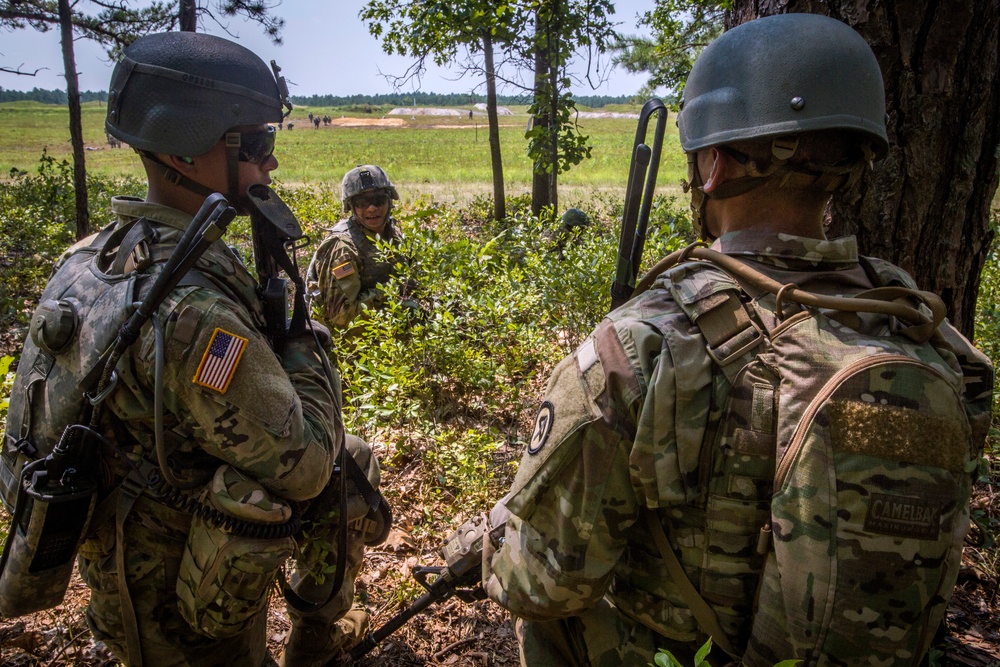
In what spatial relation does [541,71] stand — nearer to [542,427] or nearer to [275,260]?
[275,260]

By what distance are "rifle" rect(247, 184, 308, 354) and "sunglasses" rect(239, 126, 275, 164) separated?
116mm

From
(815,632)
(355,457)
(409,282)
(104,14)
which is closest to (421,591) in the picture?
(355,457)

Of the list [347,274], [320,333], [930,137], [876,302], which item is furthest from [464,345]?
[876,302]

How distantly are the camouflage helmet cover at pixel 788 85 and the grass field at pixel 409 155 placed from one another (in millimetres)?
11182

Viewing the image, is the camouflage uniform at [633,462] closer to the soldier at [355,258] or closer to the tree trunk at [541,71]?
the soldier at [355,258]

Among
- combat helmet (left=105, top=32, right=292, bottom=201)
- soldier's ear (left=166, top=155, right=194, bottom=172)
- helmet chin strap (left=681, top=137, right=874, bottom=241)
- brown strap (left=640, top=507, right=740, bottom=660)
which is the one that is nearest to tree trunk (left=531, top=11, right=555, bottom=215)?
combat helmet (left=105, top=32, right=292, bottom=201)

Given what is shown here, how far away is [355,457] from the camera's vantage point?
279 cm

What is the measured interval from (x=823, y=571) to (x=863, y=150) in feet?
3.19

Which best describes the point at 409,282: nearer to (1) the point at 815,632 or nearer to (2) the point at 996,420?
(2) the point at 996,420

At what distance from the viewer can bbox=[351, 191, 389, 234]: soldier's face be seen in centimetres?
625

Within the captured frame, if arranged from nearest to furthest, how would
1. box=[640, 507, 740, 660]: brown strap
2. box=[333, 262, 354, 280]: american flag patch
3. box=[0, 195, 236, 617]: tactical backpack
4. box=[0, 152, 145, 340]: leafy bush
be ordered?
1. box=[640, 507, 740, 660]: brown strap
2. box=[0, 195, 236, 617]: tactical backpack
3. box=[333, 262, 354, 280]: american flag patch
4. box=[0, 152, 145, 340]: leafy bush

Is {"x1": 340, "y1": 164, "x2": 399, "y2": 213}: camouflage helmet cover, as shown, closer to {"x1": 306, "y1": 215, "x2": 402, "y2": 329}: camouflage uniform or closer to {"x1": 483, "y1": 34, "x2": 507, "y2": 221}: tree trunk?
{"x1": 306, "y1": 215, "x2": 402, "y2": 329}: camouflage uniform

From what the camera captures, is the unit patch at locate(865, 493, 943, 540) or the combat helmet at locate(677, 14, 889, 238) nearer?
the unit patch at locate(865, 493, 943, 540)

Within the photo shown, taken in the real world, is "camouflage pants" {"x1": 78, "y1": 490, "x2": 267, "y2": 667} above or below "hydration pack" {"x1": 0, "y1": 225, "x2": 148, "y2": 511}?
below
